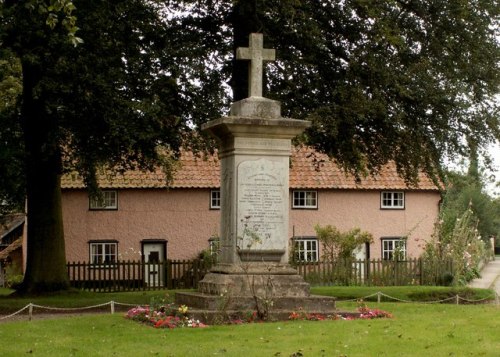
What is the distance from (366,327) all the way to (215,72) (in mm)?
12122

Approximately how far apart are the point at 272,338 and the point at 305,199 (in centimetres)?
2896

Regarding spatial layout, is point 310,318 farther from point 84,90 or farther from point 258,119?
point 84,90

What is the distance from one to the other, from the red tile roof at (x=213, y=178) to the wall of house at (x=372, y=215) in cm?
62

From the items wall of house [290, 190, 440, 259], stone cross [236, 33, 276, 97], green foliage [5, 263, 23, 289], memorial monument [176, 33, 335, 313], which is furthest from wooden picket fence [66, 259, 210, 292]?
stone cross [236, 33, 276, 97]

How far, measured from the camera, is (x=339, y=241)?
35.8 meters

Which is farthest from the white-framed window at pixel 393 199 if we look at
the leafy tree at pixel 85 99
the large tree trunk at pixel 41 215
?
the large tree trunk at pixel 41 215

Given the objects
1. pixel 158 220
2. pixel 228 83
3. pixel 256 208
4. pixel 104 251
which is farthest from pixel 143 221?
pixel 256 208

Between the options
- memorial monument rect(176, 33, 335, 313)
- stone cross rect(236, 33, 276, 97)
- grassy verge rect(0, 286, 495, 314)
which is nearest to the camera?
memorial monument rect(176, 33, 335, 313)

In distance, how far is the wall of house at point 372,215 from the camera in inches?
1604

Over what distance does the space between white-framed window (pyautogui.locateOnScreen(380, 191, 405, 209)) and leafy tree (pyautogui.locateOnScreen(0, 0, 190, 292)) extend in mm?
20139

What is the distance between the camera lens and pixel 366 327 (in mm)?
13164

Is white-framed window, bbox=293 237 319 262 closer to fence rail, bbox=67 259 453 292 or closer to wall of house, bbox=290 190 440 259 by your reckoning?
wall of house, bbox=290 190 440 259

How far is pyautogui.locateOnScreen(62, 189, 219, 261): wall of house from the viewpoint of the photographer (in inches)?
1513

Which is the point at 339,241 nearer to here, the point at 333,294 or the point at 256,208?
the point at 333,294
